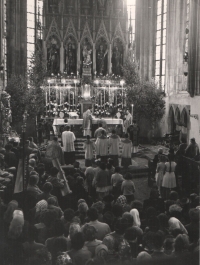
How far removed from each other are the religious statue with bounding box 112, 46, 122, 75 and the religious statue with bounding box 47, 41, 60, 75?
4.22m

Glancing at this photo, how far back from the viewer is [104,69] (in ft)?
100

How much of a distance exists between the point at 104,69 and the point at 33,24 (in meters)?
6.11

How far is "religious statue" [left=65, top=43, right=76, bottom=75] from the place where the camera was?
97.7 feet

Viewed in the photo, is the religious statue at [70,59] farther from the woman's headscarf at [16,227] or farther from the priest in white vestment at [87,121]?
the woman's headscarf at [16,227]

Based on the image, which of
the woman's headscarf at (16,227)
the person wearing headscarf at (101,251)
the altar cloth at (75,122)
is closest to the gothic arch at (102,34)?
the altar cloth at (75,122)

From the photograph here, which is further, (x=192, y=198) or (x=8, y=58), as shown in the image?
(x=8, y=58)

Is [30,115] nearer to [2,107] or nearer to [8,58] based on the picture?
[8,58]

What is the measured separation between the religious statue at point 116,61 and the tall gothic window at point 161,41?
277 centimetres

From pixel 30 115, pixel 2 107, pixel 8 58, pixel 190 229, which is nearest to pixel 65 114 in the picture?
pixel 30 115

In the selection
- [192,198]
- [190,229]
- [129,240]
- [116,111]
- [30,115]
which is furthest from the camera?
[116,111]

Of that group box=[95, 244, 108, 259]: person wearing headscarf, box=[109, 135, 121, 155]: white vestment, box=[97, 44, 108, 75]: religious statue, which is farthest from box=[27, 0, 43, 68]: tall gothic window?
box=[95, 244, 108, 259]: person wearing headscarf

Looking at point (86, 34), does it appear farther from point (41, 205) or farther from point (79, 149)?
point (41, 205)

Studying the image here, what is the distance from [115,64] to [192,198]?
22620mm

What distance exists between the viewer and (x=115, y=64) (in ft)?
100
